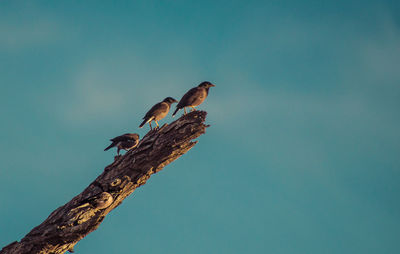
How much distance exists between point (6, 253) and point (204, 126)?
4.65 metres

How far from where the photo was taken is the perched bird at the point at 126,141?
11.7 metres

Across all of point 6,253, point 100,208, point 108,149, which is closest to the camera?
point 6,253

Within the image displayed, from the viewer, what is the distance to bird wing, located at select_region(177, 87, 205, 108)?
453 inches

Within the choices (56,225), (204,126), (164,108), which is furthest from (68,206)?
(164,108)

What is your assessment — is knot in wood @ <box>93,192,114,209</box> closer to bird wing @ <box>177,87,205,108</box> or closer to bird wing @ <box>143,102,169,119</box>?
bird wing @ <box>177,87,205,108</box>

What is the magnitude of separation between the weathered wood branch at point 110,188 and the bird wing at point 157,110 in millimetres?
3245

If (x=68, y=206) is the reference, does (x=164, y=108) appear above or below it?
above

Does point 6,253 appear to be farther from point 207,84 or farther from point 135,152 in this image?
point 207,84

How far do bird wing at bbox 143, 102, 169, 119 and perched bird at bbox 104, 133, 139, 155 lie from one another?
786 mm

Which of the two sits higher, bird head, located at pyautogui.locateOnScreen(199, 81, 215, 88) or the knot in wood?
bird head, located at pyautogui.locateOnScreen(199, 81, 215, 88)

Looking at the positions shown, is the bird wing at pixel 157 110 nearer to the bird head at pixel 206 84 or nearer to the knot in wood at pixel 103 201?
the bird head at pixel 206 84

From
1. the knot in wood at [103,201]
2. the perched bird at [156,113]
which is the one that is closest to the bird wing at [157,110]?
the perched bird at [156,113]

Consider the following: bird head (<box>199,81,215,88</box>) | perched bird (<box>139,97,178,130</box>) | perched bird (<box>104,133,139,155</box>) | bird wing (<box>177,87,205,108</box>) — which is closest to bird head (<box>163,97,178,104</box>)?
perched bird (<box>139,97,178,130</box>)

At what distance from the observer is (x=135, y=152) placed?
857cm
